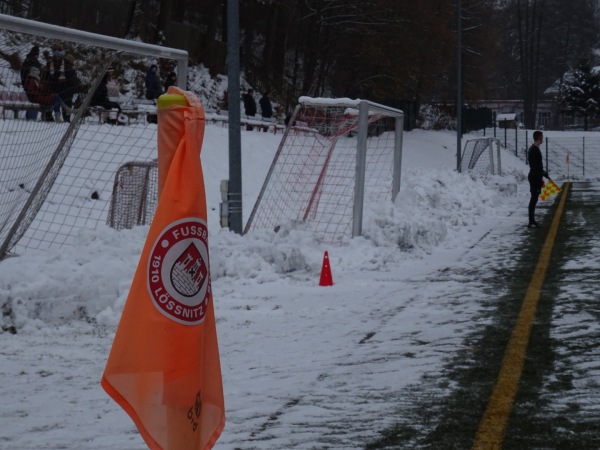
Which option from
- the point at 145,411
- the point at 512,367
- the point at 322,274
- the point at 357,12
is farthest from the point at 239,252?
the point at 357,12

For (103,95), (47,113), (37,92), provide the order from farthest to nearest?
(103,95), (47,113), (37,92)

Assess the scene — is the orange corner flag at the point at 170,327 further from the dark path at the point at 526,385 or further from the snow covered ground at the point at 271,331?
the dark path at the point at 526,385

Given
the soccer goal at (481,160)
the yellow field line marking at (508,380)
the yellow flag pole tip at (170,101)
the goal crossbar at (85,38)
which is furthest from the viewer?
the soccer goal at (481,160)

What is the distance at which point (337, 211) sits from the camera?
18.5 metres

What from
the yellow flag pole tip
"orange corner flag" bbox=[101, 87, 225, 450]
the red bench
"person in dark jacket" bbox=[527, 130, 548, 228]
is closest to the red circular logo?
"orange corner flag" bbox=[101, 87, 225, 450]

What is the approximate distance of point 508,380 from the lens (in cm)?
745

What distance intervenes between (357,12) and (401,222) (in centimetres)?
3746

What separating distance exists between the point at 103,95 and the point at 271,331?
3923mm

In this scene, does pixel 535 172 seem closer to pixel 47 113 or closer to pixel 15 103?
pixel 47 113

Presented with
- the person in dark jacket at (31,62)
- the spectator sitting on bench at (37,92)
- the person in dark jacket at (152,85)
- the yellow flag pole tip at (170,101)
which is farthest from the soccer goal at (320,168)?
the yellow flag pole tip at (170,101)

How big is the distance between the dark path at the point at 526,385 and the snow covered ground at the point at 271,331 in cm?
26

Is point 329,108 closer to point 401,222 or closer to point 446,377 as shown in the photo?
point 401,222

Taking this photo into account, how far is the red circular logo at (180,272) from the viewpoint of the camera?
12.6 feet

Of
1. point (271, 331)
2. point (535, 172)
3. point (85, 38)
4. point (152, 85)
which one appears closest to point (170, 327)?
point (271, 331)
